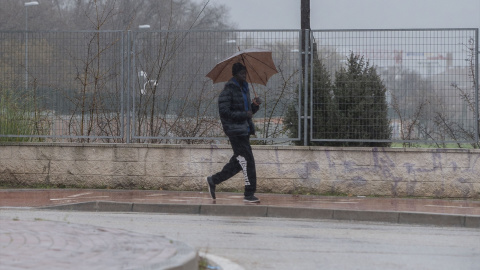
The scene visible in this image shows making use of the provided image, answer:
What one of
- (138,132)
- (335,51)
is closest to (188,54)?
(138,132)

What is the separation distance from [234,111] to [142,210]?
200 cm

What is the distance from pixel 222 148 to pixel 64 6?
5995 centimetres

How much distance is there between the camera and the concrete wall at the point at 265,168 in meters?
14.0

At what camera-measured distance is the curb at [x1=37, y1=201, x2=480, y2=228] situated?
11227 millimetres

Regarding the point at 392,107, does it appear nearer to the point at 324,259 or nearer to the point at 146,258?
the point at 324,259

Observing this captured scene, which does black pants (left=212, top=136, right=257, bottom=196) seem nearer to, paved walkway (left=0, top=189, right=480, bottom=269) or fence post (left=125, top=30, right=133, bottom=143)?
paved walkway (left=0, top=189, right=480, bottom=269)

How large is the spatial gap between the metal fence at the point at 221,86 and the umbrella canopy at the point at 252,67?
35.3 inches

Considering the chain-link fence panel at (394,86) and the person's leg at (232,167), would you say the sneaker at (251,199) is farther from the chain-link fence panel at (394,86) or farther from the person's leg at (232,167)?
the chain-link fence panel at (394,86)

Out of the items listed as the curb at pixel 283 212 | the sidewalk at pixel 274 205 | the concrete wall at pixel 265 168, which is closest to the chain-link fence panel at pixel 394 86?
the concrete wall at pixel 265 168

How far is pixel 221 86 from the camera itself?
1505 centimetres

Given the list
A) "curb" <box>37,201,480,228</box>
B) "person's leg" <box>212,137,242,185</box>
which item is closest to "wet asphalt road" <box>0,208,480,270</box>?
"curb" <box>37,201,480,228</box>

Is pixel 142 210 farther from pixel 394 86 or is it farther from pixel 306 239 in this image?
pixel 394 86

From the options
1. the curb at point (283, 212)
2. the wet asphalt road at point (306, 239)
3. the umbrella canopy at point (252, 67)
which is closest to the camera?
the wet asphalt road at point (306, 239)

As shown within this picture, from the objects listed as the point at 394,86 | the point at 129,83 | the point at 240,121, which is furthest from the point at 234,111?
the point at 129,83
